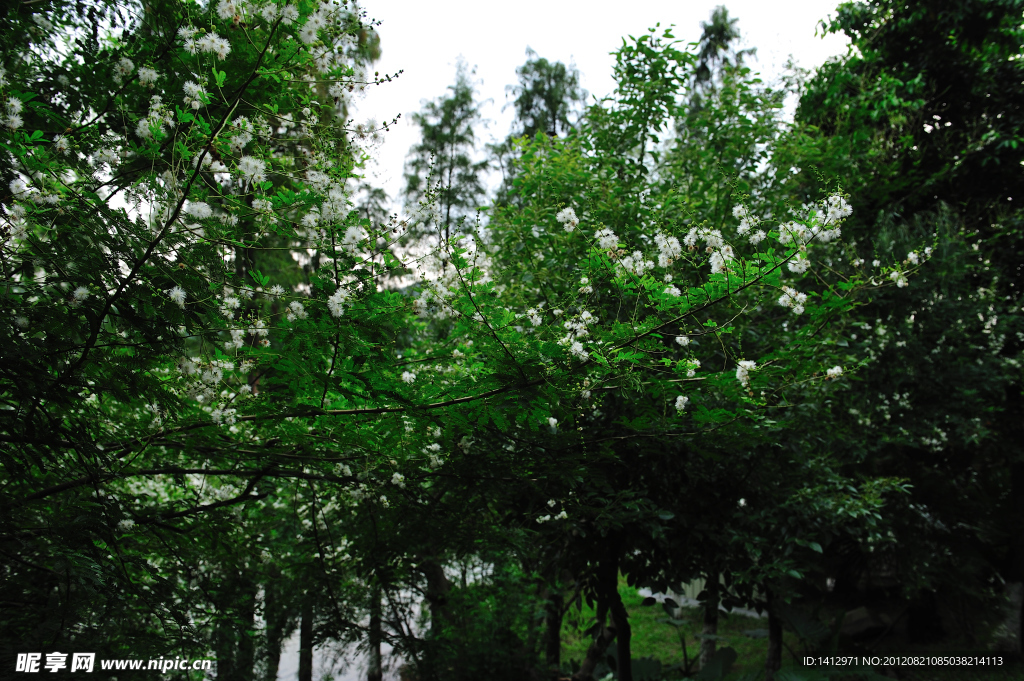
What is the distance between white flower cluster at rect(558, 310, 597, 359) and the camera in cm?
245

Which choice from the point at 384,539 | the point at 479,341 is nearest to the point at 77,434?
the point at 479,341

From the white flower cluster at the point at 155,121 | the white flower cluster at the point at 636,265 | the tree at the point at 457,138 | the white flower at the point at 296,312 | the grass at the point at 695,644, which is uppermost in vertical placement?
the tree at the point at 457,138

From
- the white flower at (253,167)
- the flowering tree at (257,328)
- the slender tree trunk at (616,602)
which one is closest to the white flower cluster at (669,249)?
the flowering tree at (257,328)

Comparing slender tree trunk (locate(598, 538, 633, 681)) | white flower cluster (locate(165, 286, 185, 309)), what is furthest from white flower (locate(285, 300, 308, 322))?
slender tree trunk (locate(598, 538, 633, 681))

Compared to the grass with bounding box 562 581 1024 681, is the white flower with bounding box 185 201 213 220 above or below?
above

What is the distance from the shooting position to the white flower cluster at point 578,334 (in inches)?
96.3

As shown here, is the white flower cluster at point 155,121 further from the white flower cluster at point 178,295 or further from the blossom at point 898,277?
the blossom at point 898,277

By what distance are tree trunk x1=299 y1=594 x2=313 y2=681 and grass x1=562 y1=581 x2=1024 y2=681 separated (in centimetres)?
297

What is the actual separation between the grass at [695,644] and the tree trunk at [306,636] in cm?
297

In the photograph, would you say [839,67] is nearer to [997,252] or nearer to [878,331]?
[997,252]

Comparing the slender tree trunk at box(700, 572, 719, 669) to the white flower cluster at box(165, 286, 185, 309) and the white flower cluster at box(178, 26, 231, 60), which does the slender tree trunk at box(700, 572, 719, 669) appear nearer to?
the white flower cluster at box(165, 286, 185, 309)

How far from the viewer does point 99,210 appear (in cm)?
204

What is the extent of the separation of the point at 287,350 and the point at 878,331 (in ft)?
20.5

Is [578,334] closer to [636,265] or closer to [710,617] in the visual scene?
[636,265]
